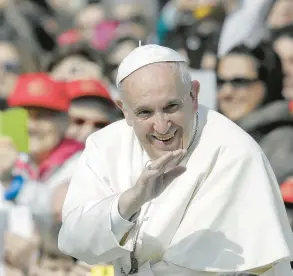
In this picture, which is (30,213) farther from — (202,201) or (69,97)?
(202,201)

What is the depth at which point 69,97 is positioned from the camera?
7855 mm

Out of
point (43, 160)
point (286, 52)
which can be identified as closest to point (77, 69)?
point (43, 160)

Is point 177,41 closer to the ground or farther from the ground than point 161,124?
farther from the ground

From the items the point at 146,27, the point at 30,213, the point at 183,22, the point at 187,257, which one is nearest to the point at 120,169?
the point at 187,257

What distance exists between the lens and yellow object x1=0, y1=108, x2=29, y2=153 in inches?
310

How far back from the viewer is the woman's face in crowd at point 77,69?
8688 millimetres

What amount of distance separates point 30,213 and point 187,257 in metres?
2.90

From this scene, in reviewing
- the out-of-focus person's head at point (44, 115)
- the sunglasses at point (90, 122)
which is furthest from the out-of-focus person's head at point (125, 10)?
the sunglasses at point (90, 122)

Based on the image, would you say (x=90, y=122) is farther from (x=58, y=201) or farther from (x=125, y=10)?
(x=125, y=10)

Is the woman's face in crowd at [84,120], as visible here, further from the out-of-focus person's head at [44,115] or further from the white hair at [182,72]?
the white hair at [182,72]

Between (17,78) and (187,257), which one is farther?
(17,78)

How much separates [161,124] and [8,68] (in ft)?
17.5

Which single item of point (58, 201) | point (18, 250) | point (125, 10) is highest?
point (125, 10)

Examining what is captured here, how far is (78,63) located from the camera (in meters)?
8.74
